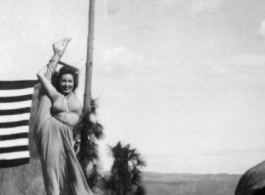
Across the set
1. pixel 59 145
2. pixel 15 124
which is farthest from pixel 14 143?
pixel 59 145

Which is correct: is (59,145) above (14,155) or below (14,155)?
above

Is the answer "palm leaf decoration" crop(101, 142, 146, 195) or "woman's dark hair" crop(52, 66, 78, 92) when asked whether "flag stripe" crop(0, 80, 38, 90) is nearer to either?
"woman's dark hair" crop(52, 66, 78, 92)

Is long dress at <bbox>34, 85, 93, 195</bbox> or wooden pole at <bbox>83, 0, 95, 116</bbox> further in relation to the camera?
wooden pole at <bbox>83, 0, 95, 116</bbox>

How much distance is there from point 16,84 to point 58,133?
5.27ft

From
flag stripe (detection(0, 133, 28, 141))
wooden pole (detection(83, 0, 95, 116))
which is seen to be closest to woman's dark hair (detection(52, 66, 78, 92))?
wooden pole (detection(83, 0, 95, 116))

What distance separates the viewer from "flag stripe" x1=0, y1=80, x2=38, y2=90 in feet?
31.0

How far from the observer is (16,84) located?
955 cm

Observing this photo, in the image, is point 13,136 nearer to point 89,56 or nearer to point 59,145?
point 59,145

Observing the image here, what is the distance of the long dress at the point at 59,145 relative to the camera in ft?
27.0

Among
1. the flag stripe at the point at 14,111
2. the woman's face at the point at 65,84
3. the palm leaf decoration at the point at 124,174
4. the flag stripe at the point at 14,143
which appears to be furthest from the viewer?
the flag stripe at the point at 14,111

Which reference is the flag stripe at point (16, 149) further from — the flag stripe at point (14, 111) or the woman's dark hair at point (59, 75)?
the woman's dark hair at point (59, 75)

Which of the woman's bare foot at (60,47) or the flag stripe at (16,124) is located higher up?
the woman's bare foot at (60,47)

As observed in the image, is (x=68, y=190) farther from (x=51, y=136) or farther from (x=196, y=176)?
(x=196, y=176)

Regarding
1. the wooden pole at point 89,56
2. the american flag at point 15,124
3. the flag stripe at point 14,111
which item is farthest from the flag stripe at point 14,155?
the wooden pole at point 89,56
